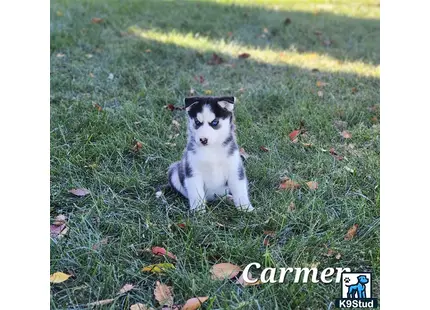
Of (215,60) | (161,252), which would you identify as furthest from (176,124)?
(215,60)

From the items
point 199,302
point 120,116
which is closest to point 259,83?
point 120,116

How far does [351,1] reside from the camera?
316cm

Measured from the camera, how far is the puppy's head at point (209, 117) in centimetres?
188

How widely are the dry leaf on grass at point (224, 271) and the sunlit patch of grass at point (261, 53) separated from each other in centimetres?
251

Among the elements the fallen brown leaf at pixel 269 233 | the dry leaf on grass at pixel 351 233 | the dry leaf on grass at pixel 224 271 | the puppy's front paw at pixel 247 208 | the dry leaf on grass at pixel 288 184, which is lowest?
the dry leaf on grass at pixel 224 271

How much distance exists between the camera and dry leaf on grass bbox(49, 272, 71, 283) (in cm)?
162

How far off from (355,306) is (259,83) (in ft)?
7.23

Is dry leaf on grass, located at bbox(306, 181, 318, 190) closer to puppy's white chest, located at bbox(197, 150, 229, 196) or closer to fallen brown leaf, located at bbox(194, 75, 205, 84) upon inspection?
puppy's white chest, located at bbox(197, 150, 229, 196)

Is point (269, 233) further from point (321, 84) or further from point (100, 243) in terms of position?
point (321, 84)

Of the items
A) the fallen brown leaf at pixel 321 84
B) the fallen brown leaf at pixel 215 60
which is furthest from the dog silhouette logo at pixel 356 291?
the fallen brown leaf at pixel 215 60

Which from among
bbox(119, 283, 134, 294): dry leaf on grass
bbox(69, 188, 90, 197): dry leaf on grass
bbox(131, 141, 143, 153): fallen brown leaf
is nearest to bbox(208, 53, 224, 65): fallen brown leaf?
Result: bbox(131, 141, 143, 153): fallen brown leaf

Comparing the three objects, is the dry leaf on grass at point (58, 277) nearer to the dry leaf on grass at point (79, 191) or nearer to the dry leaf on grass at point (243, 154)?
the dry leaf on grass at point (79, 191)

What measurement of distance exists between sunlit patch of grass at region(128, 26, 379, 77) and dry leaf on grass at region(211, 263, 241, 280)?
2.51 meters

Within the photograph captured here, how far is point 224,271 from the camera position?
166cm
